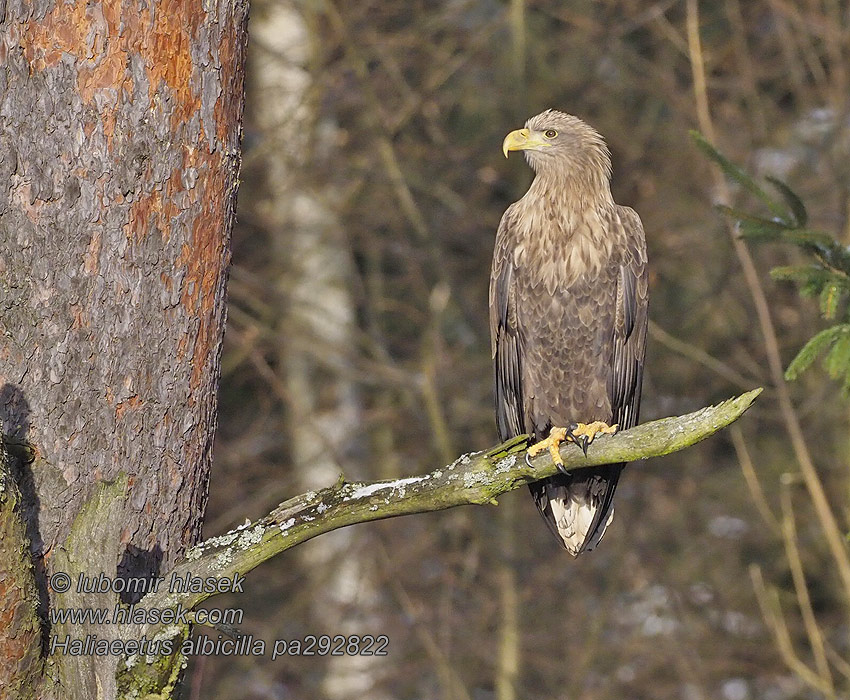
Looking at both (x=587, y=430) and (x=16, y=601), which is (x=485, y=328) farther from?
(x=16, y=601)

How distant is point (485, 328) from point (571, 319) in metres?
4.19

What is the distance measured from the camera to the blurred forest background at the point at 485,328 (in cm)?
809

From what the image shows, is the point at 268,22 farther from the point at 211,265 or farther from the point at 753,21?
the point at 211,265

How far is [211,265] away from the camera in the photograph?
2.82 m

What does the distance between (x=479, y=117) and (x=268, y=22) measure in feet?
6.42

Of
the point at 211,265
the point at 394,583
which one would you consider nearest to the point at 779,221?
the point at 211,265

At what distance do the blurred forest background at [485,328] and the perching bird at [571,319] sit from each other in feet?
10.4

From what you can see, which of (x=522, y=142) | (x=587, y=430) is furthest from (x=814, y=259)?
(x=522, y=142)

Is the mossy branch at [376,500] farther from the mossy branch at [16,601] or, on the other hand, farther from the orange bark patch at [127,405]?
the orange bark patch at [127,405]

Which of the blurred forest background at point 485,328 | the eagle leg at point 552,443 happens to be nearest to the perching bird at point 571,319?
the eagle leg at point 552,443

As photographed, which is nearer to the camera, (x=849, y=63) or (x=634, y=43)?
(x=849, y=63)

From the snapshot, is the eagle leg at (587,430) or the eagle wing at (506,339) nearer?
the eagle leg at (587,430)

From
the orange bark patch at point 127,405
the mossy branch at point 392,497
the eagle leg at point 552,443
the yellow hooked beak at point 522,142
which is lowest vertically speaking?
the mossy branch at point 392,497

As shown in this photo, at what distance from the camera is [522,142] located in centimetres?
477
